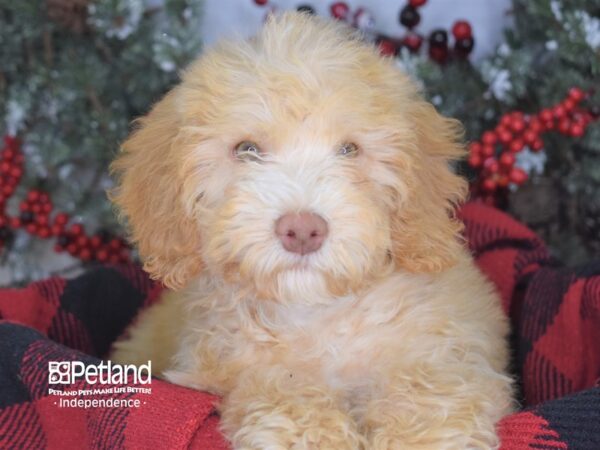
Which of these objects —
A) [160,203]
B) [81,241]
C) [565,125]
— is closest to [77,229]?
[81,241]

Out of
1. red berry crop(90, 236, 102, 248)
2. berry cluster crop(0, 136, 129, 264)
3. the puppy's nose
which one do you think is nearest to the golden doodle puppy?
the puppy's nose

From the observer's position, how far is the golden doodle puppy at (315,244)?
5.99 feet

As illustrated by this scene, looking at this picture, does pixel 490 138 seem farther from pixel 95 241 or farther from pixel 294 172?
pixel 95 241

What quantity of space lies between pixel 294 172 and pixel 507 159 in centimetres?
140

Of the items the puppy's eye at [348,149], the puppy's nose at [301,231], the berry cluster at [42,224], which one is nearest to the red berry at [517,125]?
the puppy's eye at [348,149]

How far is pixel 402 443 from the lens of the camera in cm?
179

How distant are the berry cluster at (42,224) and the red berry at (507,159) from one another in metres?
1.86

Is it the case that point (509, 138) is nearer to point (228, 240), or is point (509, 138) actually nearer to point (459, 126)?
point (459, 126)

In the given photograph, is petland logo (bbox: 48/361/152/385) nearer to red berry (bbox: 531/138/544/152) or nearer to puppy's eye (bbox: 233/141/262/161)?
puppy's eye (bbox: 233/141/262/161)

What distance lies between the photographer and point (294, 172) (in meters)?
1.93

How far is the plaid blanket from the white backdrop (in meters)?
0.93

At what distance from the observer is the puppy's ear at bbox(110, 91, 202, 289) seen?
2104 millimetres

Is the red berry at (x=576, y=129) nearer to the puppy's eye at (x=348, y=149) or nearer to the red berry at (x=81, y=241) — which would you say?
the puppy's eye at (x=348, y=149)

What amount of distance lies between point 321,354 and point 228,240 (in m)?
0.46
